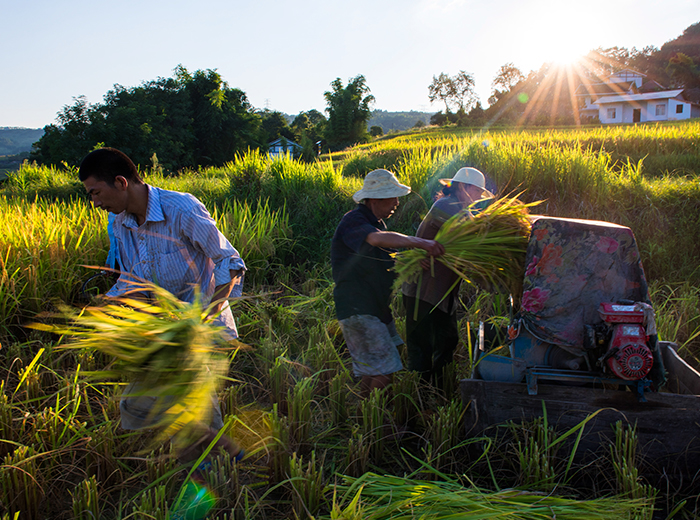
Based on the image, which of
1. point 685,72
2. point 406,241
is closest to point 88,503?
point 406,241

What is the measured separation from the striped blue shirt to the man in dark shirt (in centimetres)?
76

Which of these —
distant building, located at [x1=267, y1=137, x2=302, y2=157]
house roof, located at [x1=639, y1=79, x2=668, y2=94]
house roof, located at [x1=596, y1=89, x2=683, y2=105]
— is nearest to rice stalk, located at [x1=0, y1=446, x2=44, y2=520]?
distant building, located at [x1=267, y1=137, x2=302, y2=157]

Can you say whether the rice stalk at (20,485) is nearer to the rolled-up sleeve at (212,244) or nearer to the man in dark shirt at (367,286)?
the rolled-up sleeve at (212,244)

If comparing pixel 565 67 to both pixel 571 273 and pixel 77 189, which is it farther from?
pixel 571 273

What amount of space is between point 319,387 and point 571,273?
6.46 ft

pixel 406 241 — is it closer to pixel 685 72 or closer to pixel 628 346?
pixel 628 346

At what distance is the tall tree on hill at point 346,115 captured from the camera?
183 ft

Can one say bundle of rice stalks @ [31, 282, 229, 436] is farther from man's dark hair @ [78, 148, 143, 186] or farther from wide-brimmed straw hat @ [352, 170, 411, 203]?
wide-brimmed straw hat @ [352, 170, 411, 203]

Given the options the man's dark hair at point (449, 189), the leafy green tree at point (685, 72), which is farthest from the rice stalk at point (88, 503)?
the leafy green tree at point (685, 72)

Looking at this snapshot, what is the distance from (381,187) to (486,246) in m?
0.75

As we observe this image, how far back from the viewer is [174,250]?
2.20m

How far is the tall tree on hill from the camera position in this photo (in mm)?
55719

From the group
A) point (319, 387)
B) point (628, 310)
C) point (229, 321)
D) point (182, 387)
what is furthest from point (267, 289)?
point (628, 310)

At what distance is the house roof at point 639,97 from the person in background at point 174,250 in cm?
4860
